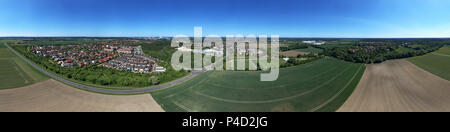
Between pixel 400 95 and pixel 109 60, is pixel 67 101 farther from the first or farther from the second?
pixel 400 95

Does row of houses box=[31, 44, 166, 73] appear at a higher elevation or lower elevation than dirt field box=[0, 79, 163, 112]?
higher

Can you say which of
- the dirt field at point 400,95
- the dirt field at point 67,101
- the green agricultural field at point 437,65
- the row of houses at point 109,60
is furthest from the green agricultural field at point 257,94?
the green agricultural field at point 437,65

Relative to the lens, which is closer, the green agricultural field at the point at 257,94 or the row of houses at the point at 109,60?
the green agricultural field at the point at 257,94

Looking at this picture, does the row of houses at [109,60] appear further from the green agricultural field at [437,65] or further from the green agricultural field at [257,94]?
the green agricultural field at [437,65]

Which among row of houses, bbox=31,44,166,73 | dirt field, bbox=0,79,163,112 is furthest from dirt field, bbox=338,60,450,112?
row of houses, bbox=31,44,166,73

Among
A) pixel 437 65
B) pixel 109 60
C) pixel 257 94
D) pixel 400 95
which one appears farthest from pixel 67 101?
pixel 437 65

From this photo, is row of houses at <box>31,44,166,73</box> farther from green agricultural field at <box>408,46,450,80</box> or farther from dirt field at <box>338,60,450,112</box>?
green agricultural field at <box>408,46,450,80</box>
